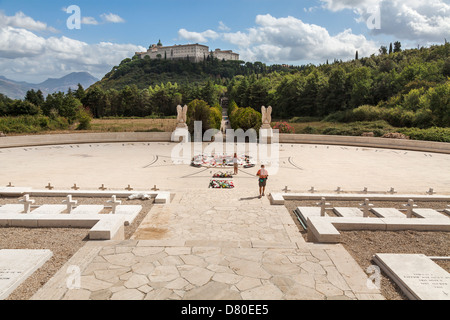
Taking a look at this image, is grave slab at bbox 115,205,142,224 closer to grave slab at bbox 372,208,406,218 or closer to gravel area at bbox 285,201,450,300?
gravel area at bbox 285,201,450,300

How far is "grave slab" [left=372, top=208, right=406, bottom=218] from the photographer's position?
894 centimetres

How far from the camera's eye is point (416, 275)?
5148 mm

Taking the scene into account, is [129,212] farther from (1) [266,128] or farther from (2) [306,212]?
(1) [266,128]

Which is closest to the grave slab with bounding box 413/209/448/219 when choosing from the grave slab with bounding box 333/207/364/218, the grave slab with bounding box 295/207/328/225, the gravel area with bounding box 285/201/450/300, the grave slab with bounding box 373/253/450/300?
the gravel area with bounding box 285/201/450/300

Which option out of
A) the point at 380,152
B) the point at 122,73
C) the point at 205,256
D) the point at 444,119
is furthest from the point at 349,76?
the point at 122,73

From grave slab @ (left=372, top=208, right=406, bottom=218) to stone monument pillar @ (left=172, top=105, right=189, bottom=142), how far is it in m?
20.4

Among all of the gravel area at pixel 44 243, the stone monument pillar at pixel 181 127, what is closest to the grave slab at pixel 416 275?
the gravel area at pixel 44 243

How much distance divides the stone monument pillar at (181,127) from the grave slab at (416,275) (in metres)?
23.2

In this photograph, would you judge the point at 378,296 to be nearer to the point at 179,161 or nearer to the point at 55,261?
the point at 55,261

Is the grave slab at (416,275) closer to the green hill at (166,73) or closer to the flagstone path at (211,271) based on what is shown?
the flagstone path at (211,271)

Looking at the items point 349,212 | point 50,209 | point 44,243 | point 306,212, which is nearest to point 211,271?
point 44,243

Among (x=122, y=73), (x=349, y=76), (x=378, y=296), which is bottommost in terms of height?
(x=378, y=296)
